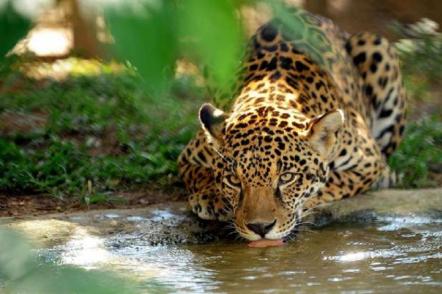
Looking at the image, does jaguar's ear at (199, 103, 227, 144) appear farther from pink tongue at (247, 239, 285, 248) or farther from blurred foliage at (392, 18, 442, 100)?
blurred foliage at (392, 18, 442, 100)

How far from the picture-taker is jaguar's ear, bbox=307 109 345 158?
6.16 m

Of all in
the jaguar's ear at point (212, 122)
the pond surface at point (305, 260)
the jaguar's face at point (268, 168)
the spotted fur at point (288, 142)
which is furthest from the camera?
the jaguar's ear at point (212, 122)

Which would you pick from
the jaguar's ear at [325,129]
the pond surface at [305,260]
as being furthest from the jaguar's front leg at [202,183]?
the jaguar's ear at [325,129]

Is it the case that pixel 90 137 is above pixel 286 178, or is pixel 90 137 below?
above

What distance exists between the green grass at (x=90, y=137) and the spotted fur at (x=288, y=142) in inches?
24.0

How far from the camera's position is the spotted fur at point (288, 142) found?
5.87 meters

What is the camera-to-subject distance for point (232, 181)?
6004mm

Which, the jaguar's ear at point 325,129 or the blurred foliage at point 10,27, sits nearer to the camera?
the blurred foliage at point 10,27

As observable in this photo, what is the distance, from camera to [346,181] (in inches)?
265

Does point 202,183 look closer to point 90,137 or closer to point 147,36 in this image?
point 90,137

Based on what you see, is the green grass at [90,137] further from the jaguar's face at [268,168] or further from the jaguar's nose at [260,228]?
the jaguar's nose at [260,228]

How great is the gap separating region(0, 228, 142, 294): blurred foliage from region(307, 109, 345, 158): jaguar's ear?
5.19m

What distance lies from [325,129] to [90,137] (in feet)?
8.84

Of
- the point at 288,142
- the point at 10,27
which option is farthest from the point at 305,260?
the point at 10,27
